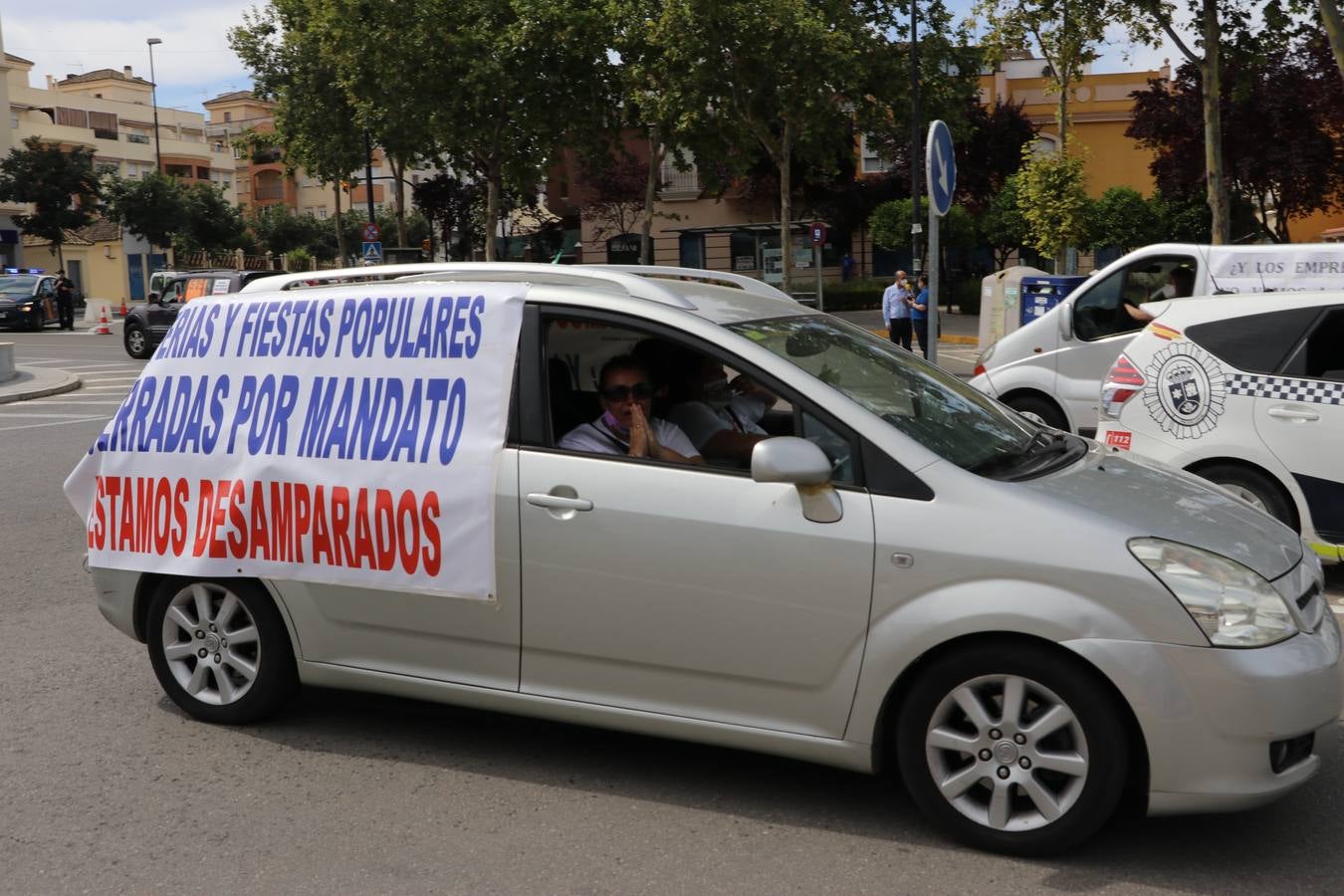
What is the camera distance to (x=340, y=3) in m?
39.8

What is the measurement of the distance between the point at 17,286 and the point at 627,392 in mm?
39315

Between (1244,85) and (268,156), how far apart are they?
82.5 meters

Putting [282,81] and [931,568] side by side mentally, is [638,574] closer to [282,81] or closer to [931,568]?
[931,568]

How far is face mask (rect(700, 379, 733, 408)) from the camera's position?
16.3 feet

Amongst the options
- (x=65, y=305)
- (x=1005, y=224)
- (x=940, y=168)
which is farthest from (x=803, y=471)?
(x=1005, y=224)

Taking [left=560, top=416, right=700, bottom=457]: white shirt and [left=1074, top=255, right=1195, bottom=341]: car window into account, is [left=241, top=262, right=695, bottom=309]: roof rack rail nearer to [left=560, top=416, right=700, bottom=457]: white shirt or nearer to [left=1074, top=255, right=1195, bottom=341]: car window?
[left=560, top=416, right=700, bottom=457]: white shirt

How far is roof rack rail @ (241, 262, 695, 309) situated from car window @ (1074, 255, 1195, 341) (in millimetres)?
7959

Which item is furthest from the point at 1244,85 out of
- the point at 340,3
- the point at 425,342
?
the point at 340,3

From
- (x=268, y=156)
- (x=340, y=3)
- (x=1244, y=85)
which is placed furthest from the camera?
(x=268, y=156)

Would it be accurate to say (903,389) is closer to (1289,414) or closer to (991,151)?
(1289,414)

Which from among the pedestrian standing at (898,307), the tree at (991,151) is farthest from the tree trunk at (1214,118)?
the tree at (991,151)

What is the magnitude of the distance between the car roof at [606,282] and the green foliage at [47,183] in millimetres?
61342

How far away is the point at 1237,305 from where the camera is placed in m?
7.48

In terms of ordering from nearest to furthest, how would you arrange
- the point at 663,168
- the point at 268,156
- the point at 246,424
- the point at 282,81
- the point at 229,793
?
1. the point at 229,793
2. the point at 246,424
3. the point at 282,81
4. the point at 663,168
5. the point at 268,156
